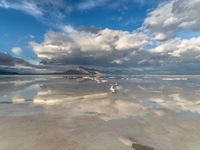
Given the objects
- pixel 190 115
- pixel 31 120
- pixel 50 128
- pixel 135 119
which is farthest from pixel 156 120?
pixel 31 120

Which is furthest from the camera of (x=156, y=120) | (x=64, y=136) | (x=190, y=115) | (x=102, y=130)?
(x=190, y=115)

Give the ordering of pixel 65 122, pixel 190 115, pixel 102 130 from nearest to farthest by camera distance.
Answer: pixel 102 130
pixel 65 122
pixel 190 115

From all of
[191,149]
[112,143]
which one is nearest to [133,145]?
[112,143]

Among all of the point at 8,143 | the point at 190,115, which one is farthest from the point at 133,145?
the point at 190,115

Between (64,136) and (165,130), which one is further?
(165,130)

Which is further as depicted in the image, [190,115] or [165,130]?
[190,115]

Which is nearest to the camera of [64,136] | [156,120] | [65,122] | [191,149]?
[191,149]

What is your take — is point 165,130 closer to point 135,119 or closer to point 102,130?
point 135,119

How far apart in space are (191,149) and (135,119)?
5.52m

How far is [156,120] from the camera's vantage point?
47.0ft

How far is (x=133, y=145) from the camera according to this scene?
9258 mm

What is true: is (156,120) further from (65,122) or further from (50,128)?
(50,128)

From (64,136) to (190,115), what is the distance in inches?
432

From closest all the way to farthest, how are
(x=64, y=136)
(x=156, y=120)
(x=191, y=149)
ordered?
(x=191, y=149)
(x=64, y=136)
(x=156, y=120)
